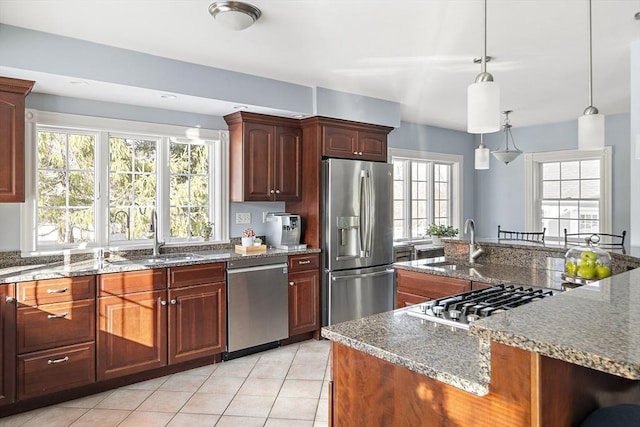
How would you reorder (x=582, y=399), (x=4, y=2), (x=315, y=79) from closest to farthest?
(x=582, y=399)
(x=4, y=2)
(x=315, y=79)

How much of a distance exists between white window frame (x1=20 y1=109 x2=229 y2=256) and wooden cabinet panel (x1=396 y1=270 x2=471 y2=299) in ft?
6.39

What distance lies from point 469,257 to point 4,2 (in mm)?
3540

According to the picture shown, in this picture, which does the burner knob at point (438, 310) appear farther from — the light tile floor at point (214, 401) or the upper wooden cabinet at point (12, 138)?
the upper wooden cabinet at point (12, 138)

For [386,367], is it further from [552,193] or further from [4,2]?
[552,193]

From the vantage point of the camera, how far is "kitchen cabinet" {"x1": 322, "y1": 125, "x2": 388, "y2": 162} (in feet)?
14.5

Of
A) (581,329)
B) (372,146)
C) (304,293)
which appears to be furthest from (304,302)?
(581,329)

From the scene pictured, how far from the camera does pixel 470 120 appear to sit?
1910 mm

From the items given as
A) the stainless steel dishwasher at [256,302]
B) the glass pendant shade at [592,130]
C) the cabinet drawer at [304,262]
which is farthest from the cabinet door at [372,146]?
the glass pendant shade at [592,130]

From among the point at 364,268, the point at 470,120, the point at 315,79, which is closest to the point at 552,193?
the point at 364,268

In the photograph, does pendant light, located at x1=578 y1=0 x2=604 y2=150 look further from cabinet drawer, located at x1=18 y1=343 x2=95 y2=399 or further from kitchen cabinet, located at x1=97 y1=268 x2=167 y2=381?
cabinet drawer, located at x1=18 y1=343 x2=95 y2=399

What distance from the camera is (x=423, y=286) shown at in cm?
315

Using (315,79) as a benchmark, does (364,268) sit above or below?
below

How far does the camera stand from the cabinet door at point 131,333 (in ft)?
10.4

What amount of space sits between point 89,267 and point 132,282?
318 millimetres
